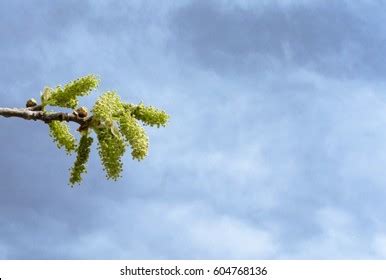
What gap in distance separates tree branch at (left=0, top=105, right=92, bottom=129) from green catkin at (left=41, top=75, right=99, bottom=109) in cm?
25

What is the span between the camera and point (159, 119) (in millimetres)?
10953

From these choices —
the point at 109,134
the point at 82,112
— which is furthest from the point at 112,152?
the point at 82,112

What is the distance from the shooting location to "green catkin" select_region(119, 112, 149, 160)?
10.1 meters

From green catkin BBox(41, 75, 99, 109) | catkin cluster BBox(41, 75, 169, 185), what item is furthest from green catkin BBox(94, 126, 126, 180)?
green catkin BBox(41, 75, 99, 109)

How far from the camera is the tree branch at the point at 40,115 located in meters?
11.1

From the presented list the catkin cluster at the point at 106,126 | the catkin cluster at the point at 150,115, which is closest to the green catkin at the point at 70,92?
the catkin cluster at the point at 106,126

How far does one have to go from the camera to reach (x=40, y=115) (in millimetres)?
11492

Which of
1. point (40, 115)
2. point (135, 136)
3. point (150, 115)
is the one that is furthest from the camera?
point (40, 115)

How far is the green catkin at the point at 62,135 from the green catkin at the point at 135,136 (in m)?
1.69

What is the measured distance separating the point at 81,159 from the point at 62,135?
79 centimetres

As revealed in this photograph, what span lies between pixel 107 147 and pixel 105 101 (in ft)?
2.92

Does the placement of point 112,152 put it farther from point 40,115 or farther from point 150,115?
point 40,115

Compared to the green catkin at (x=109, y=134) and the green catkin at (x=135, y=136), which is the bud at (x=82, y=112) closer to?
the green catkin at (x=109, y=134)
